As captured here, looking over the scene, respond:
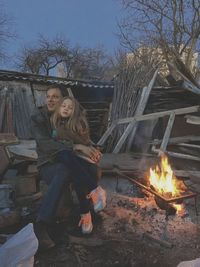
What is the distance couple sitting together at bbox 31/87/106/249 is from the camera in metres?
4.17

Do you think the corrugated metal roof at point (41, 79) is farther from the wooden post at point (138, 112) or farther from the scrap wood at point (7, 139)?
the scrap wood at point (7, 139)

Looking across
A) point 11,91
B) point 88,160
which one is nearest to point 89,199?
point 88,160

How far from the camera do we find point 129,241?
413cm

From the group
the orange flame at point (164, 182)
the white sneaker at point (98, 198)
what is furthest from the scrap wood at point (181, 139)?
the white sneaker at point (98, 198)

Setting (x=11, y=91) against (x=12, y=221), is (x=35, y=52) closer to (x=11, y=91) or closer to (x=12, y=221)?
(x=11, y=91)

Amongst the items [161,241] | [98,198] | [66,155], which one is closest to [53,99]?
[66,155]

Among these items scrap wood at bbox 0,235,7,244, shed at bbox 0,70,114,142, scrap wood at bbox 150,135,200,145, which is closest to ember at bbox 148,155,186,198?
scrap wood at bbox 0,235,7,244

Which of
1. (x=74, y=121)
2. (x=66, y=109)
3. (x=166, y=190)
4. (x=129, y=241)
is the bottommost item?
(x=129, y=241)

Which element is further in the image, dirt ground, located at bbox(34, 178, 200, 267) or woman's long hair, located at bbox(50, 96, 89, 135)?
woman's long hair, located at bbox(50, 96, 89, 135)

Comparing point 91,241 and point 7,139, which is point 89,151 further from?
point 7,139

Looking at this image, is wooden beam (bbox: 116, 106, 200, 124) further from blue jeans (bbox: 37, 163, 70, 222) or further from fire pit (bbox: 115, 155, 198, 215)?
blue jeans (bbox: 37, 163, 70, 222)

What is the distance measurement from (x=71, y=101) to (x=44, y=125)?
411mm

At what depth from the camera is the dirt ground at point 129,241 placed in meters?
3.73

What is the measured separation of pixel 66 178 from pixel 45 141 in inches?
19.7
